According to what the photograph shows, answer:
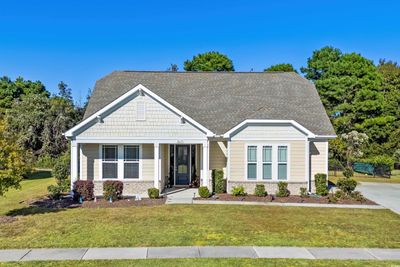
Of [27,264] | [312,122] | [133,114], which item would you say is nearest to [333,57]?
[312,122]

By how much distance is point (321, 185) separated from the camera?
62.8 feet

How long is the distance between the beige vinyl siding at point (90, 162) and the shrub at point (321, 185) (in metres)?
12.1

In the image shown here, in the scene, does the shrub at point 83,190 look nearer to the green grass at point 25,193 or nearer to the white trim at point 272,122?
the green grass at point 25,193

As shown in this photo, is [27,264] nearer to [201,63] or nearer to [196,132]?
[196,132]

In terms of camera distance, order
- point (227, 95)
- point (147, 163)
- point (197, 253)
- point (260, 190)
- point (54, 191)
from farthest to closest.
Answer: point (227, 95)
point (147, 163)
point (260, 190)
point (54, 191)
point (197, 253)

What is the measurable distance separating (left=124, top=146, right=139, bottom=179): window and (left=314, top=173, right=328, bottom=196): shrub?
993 cm

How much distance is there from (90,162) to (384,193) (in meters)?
17.2

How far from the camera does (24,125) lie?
112 ft

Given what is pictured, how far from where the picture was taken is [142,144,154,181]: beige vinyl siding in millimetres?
19281

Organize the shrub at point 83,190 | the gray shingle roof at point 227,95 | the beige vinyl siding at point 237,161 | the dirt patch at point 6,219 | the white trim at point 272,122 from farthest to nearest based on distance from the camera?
the gray shingle roof at point 227,95 → the beige vinyl siding at point 237,161 → the white trim at point 272,122 → the shrub at point 83,190 → the dirt patch at point 6,219

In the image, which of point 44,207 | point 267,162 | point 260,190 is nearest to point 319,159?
point 267,162

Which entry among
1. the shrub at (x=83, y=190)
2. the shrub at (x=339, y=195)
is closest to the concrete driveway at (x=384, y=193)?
the shrub at (x=339, y=195)

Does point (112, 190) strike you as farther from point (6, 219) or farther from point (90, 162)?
point (6, 219)

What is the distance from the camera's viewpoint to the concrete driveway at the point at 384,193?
17.3m
